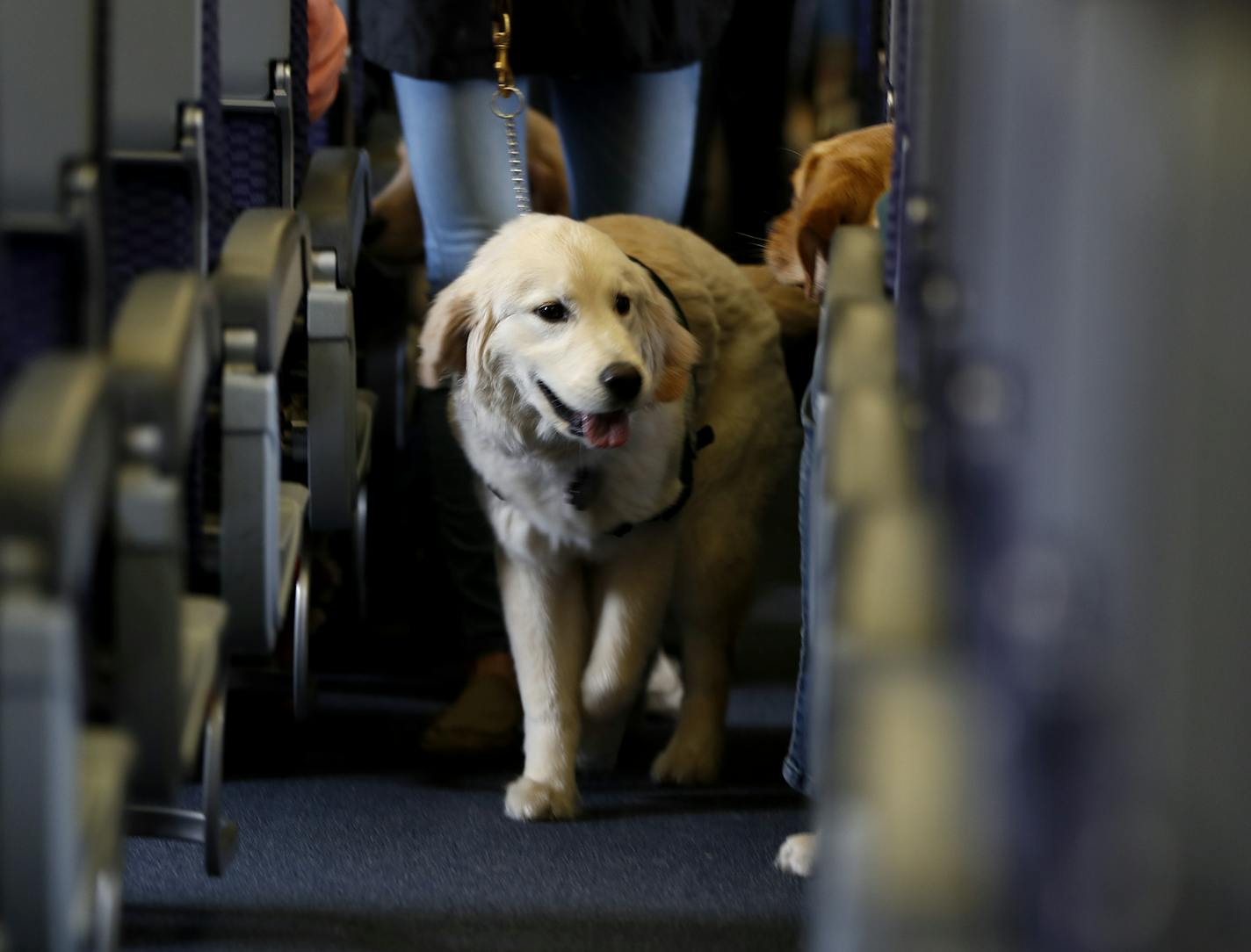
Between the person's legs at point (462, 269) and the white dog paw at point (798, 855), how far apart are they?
2.33ft

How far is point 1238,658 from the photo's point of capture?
4.50 feet

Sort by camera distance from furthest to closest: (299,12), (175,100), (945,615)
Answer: (299,12)
(175,100)
(945,615)

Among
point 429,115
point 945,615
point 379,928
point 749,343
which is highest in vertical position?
point 429,115

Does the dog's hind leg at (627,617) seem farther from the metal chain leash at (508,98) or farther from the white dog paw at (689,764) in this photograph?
the metal chain leash at (508,98)

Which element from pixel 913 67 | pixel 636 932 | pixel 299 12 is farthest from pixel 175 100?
pixel 636 932

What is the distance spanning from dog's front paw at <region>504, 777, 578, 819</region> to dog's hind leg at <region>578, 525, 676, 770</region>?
7.4 inches

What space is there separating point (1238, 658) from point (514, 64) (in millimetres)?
1812

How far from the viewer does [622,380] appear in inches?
94.7

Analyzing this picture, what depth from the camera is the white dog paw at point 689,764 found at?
277 cm

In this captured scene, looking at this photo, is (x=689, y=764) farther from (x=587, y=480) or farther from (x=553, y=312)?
(x=553, y=312)

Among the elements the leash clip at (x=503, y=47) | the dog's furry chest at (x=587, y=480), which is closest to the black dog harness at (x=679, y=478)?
the dog's furry chest at (x=587, y=480)

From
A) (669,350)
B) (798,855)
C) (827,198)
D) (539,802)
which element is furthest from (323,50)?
(798,855)

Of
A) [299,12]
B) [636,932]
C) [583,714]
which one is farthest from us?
[583,714]

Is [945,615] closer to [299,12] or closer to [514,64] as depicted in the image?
[299,12]
